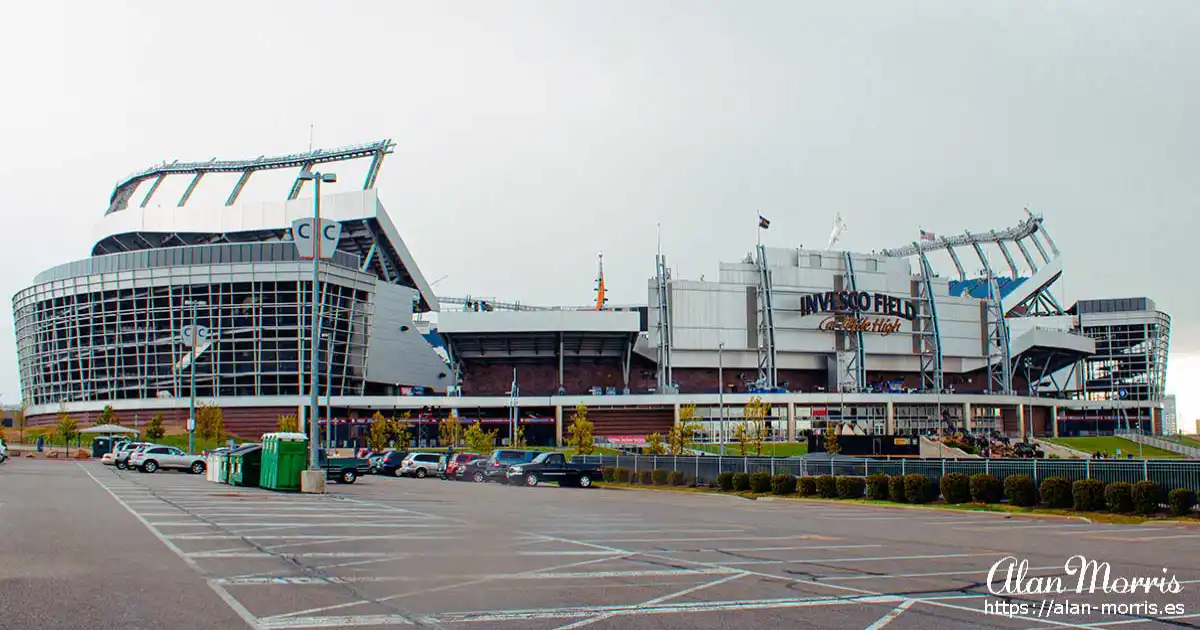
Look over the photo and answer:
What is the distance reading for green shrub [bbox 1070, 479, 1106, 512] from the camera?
29.6m

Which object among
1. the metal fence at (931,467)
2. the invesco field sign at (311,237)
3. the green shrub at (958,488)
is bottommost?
the green shrub at (958,488)

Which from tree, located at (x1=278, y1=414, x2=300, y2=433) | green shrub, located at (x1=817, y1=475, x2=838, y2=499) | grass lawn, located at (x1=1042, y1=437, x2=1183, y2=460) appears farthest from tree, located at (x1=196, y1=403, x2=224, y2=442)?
grass lawn, located at (x1=1042, y1=437, x2=1183, y2=460)

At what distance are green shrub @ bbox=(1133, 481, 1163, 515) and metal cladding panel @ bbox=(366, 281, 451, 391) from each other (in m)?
86.1

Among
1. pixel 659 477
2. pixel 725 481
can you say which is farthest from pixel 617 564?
pixel 659 477

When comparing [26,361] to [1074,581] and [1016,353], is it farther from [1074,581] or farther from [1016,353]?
[1074,581]

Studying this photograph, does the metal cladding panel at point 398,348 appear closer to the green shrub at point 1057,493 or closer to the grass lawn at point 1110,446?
the grass lawn at point 1110,446

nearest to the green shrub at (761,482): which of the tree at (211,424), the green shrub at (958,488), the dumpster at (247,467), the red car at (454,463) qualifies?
the green shrub at (958,488)

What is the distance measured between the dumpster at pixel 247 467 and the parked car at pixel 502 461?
12.3m

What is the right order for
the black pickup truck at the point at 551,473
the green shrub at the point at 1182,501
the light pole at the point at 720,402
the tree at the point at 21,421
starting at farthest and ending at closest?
the tree at the point at 21,421 < the light pole at the point at 720,402 < the black pickup truck at the point at 551,473 < the green shrub at the point at 1182,501

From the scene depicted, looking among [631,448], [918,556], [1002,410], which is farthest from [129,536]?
[1002,410]

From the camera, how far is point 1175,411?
148250mm

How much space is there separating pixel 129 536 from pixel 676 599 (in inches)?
411

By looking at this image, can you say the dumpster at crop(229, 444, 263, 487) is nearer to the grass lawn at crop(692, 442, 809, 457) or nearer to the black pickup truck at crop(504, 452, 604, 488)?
the black pickup truck at crop(504, 452, 604, 488)

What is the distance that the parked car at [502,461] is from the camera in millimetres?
46406
